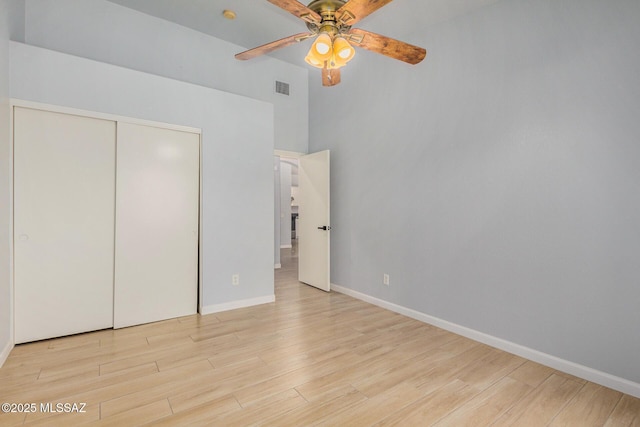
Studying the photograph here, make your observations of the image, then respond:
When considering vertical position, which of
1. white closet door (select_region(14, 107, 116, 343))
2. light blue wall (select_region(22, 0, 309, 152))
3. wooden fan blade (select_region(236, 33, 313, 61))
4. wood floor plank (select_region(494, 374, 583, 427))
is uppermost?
light blue wall (select_region(22, 0, 309, 152))

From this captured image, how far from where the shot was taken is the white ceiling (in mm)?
2977

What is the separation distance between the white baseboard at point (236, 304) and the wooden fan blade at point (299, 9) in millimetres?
3033

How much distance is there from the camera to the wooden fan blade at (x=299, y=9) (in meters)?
1.73

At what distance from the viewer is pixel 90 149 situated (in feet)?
9.45

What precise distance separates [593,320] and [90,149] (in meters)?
4.50

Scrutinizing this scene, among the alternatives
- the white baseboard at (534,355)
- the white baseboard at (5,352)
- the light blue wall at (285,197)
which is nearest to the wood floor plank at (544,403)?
the white baseboard at (534,355)

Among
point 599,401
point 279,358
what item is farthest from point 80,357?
point 599,401

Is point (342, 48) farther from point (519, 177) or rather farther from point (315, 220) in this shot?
point (315, 220)

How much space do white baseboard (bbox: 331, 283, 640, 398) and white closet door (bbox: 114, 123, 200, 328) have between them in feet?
8.23

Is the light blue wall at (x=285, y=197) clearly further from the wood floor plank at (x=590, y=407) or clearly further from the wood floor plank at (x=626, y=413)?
the wood floor plank at (x=626, y=413)

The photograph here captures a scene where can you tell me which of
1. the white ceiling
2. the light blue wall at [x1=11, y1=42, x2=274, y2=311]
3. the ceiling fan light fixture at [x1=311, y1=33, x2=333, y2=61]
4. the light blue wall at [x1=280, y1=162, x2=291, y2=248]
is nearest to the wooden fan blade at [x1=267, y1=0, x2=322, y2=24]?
the ceiling fan light fixture at [x1=311, y1=33, x2=333, y2=61]

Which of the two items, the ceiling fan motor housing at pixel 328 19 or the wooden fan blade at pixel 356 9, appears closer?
the wooden fan blade at pixel 356 9

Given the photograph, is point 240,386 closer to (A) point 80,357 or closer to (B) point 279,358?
(B) point 279,358

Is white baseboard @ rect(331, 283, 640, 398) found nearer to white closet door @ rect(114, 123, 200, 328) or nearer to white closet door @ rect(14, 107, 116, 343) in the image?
white closet door @ rect(114, 123, 200, 328)
